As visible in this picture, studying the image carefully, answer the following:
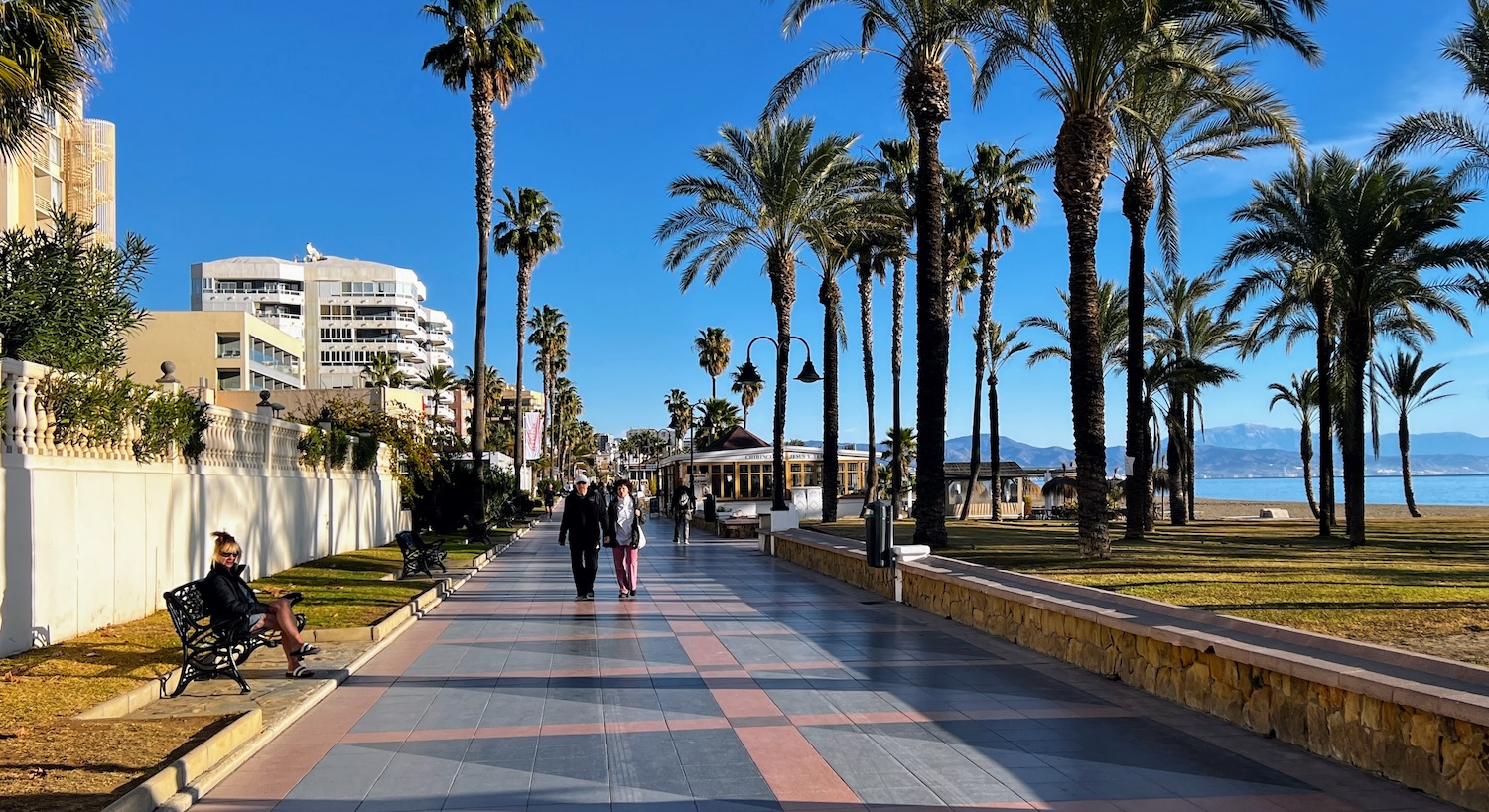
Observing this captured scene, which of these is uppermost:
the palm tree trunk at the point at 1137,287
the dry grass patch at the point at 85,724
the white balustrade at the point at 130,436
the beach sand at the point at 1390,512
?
the palm tree trunk at the point at 1137,287

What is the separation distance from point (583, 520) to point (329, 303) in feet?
308

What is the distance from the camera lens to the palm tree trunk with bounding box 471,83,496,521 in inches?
1316

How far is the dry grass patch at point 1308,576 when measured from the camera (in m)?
9.62

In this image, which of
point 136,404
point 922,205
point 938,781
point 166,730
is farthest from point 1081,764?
point 922,205

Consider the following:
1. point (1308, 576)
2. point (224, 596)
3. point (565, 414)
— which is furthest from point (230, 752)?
point (565, 414)

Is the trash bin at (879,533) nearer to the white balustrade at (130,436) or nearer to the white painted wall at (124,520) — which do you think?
the white painted wall at (124,520)

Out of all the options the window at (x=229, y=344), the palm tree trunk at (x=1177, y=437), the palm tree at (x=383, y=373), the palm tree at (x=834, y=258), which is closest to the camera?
the palm tree at (x=834, y=258)

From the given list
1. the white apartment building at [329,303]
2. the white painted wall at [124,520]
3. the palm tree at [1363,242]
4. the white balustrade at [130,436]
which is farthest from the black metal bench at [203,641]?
the white apartment building at [329,303]

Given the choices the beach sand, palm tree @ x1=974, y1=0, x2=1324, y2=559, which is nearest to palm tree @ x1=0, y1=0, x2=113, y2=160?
palm tree @ x1=974, y1=0, x2=1324, y2=559

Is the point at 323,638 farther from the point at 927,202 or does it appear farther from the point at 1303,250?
the point at 1303,250

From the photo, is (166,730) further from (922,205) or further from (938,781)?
(922,205)

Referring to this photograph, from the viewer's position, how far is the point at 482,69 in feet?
109

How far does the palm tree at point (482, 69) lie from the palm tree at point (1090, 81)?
1859 cm

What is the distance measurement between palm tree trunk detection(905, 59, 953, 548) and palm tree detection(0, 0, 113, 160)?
13055mm
